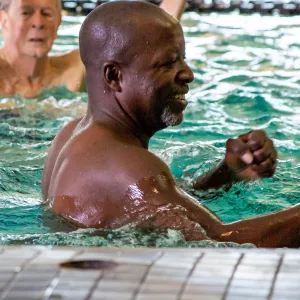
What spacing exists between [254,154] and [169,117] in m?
0.42

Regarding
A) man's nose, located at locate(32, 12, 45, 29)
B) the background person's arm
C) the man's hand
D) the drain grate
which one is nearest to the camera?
the drain grate

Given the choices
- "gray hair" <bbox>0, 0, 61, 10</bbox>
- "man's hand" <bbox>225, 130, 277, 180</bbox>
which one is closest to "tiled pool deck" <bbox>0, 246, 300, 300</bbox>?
"man's hand" <bbox>225, 130, 277, 180</bbox>

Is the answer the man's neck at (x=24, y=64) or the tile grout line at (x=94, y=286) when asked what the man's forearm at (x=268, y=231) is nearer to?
the tile grout line at (x=94, y=286)

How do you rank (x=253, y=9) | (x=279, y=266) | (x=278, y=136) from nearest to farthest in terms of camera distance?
(x=279, y=266), (x=278, y=136), (x=253, y=9)

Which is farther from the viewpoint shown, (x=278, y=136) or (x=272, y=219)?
(x=278, y=136)

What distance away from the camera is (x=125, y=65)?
3012 mm

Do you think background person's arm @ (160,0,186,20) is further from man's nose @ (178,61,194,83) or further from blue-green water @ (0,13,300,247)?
man's nose @ (178,61,194,83)

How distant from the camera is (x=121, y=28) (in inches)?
117

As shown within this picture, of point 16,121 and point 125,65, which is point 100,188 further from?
point 16,121

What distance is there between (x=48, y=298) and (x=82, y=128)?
66.0 inches

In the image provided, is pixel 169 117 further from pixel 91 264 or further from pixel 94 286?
pixel 94 286

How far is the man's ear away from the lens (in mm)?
3018

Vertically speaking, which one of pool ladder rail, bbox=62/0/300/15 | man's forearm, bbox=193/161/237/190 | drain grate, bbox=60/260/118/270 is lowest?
pool ladder rail, bbox=62/0/300/15

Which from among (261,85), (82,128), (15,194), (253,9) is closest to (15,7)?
(261,85)
